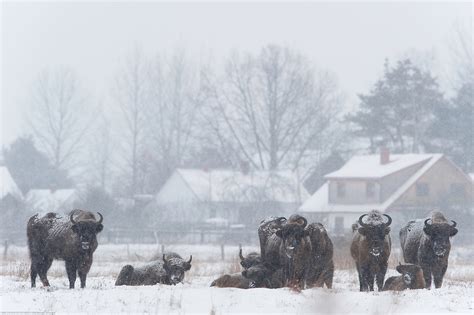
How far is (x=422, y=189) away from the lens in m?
80.4

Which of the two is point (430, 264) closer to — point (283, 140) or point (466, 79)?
point (283, 140)

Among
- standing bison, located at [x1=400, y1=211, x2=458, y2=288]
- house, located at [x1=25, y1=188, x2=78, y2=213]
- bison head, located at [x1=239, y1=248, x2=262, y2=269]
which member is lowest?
bison head, located at [x1=239, y1=248, x2=262, y2=269]

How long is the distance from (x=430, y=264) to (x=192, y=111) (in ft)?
292

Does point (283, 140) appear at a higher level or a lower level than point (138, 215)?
higher

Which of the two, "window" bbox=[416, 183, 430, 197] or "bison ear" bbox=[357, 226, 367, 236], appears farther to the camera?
"window" bbox=[416, 183, 430, 197]

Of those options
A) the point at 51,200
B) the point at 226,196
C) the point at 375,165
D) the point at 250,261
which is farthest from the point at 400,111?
the point at 250,261

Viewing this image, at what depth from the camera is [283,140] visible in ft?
308

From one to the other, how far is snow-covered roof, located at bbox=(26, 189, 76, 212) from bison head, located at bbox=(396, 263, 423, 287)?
55888 mm

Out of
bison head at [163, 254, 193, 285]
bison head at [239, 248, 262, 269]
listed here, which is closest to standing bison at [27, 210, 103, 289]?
bison head at [163, 254, 193, 285]

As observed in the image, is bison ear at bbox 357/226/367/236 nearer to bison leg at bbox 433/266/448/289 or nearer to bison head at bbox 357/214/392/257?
bison head at bbox 357/214/392/257

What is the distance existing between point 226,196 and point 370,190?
12.1 metres

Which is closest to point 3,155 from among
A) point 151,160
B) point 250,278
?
point 151,160

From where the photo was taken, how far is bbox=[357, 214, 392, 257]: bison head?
24812 mm

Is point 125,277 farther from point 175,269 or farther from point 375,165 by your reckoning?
point 375,165
